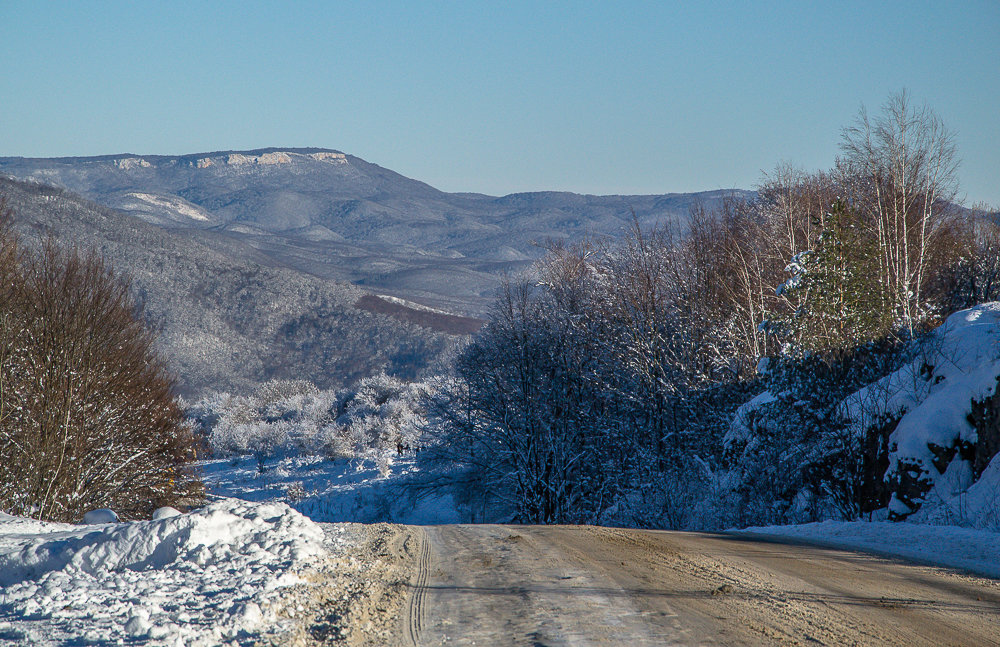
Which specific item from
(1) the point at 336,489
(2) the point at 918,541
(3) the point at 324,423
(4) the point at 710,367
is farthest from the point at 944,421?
(3) the point at 324,423

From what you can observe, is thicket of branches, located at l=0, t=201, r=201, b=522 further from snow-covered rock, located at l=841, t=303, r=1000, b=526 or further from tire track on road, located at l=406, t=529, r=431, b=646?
snow-covered rock, located at l=841, t=303, r=1000, b=526

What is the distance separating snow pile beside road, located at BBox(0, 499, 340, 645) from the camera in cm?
457

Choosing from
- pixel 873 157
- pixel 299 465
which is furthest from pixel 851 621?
pixel 299 465

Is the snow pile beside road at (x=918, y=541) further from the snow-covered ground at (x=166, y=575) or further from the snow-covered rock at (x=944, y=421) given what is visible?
the snow-covered ground at (x=166, y=575)

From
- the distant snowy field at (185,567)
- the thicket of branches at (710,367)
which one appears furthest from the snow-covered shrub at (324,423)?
the distant snowy field at (185,567)

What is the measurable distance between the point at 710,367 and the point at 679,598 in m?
22.8

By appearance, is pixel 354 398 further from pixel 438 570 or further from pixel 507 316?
pixel 438 570

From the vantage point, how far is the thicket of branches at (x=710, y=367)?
17422 millimetres

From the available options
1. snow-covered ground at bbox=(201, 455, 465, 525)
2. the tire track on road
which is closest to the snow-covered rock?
the tire track on road

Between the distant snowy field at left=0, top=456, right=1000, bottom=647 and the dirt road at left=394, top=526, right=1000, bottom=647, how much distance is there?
968 mm

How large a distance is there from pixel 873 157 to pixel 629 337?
42.4 ft

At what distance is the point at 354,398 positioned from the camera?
6175 cm

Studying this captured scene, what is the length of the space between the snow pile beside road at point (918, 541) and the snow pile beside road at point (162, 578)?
6424mm

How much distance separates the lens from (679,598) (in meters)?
5.87
